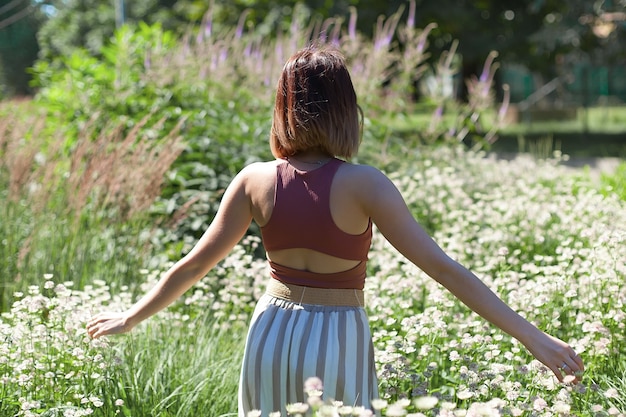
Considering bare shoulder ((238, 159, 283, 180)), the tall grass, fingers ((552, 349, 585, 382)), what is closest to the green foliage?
the tall grass

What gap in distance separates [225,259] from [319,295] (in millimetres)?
2709

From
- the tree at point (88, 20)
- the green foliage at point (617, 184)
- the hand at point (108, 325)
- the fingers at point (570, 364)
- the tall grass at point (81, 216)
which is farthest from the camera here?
the tree at point (88, 20)

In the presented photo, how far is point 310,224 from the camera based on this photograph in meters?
2.50

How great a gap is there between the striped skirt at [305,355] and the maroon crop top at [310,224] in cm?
9

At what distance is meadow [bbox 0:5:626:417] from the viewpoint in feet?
10.4

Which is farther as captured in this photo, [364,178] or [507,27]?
[507,27]

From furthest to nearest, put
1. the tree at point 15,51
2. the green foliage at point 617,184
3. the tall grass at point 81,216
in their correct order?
the tree at point 15,51
the green foliage at point 617,184
the tall grass at point 81,216

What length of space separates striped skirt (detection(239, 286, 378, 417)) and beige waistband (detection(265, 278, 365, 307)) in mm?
14

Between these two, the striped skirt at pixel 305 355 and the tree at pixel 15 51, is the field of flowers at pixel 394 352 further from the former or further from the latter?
the tree at pixel 15 51

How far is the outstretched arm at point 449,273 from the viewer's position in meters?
2.46

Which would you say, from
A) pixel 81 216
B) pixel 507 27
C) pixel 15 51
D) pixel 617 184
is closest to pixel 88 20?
pixel 15 51

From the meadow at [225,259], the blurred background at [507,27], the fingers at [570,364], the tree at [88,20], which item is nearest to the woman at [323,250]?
the fingers at [570,364]

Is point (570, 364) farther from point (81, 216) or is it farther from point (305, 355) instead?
point (81, 216)

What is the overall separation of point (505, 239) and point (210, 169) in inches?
93.7
